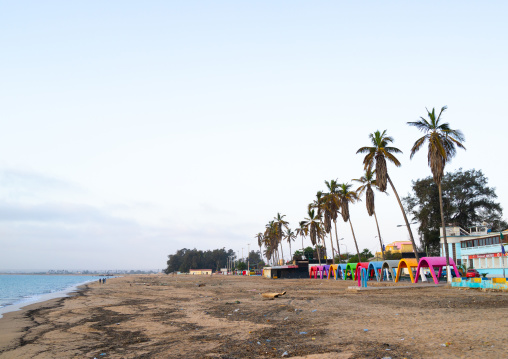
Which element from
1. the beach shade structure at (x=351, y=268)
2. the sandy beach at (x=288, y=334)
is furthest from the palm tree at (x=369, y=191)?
the sandy beach at (x=288, y=334)

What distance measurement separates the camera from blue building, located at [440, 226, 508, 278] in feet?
145

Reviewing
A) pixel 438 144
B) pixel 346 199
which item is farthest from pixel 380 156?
pixel 346 199

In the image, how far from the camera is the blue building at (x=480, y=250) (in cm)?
4406

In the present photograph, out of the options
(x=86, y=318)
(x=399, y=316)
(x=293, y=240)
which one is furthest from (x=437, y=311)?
(x=293, y=240)

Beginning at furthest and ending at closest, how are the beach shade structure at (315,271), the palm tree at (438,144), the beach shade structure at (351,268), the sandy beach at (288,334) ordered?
the beach shade structure at (315,271) → the beach shade structure at (351,268) → the palm tree at (438,144) → the sandy beach at (288,334)

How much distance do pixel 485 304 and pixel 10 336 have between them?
66.4ft

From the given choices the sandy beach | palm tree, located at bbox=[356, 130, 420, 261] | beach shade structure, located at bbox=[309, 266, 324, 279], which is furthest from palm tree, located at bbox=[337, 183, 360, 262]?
the sandy beach

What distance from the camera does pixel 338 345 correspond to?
9.64 m

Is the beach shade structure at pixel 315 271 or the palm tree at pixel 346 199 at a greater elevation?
the palm tree at pixel 346 199

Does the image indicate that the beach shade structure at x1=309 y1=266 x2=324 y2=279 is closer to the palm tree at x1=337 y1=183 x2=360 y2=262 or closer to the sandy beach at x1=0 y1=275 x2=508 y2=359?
the palm tree at x1=337 y1=183 x2=360 y2=262

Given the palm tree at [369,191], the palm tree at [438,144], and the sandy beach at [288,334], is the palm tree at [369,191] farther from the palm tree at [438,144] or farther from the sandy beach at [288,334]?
the sandy beach at [288,334]

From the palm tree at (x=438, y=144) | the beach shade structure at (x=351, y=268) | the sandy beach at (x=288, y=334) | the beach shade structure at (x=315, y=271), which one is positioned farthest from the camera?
the beach shade structure at (x=315, y=271)

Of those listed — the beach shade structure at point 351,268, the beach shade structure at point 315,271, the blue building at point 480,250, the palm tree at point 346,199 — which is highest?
the palm tree at point 346,199

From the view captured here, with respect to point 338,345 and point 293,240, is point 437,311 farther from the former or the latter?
point 293,240
